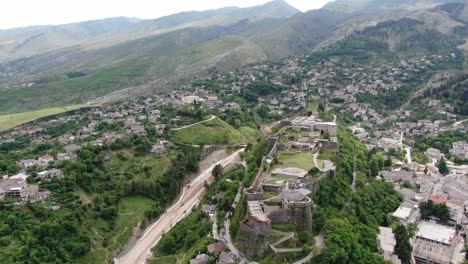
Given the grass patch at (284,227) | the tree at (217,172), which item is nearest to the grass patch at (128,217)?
the tree at (217,172)

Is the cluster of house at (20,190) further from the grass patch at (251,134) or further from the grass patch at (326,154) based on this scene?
the grass patch at (251,134)

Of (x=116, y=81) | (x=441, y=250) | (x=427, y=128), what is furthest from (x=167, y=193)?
(x=116, y=81)

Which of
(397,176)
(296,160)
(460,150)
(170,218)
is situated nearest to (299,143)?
(296,160)

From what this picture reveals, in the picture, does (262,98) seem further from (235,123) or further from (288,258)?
(288,258)

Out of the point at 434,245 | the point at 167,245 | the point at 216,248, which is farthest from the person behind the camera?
the point at 167,245

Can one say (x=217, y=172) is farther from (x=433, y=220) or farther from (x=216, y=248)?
(x=433, y=220)

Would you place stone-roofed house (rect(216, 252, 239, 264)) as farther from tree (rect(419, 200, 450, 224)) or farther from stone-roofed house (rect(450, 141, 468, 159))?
stone-roofed house (rect(450, 141, 468, 159))
